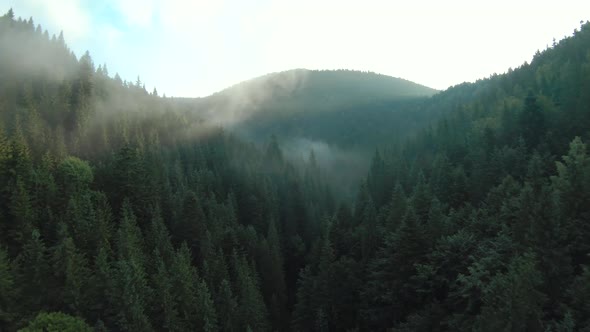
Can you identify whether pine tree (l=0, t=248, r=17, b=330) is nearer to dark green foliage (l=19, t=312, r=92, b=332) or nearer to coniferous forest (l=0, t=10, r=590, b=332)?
coniferous forest (l=0, t=10, r=590, b=332)

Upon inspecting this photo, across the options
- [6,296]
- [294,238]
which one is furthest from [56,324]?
[294,238]

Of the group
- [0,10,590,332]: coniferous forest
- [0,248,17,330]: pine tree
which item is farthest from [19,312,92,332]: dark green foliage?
[0,248,17,330]: pine tree

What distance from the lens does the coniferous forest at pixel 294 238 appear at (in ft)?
146

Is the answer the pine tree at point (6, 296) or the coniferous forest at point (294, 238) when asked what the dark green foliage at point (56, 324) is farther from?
the pine tree at point (6, 296)

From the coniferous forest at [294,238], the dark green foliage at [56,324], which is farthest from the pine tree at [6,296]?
the dark green foliage at [56,324]

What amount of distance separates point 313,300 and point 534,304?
3486 centimetres

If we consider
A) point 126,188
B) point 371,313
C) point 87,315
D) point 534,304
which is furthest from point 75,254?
point 534,304

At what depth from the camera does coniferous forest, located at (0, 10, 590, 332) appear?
4438 centimetres

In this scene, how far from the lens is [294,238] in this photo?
3883 inches

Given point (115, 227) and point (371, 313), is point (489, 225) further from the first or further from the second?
point (115, 227)

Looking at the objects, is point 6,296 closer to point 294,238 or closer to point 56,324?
point 56,324

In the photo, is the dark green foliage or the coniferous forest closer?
the coniferous forest

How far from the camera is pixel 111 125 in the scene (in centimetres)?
11094

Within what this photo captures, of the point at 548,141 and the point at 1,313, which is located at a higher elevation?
the point at 548,141
